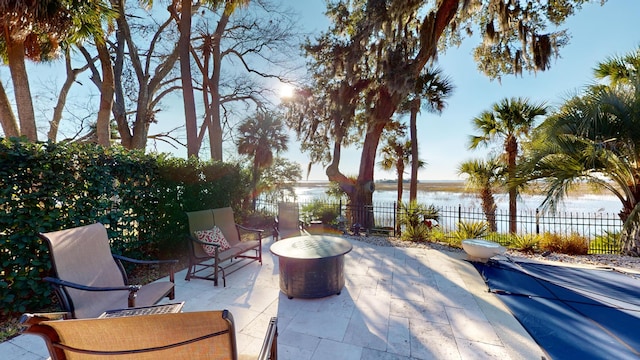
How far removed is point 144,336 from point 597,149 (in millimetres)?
5878

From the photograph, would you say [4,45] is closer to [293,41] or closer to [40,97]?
[40,97]

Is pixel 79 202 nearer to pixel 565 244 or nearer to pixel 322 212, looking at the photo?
pixel 322 212

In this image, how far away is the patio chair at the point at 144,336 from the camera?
3.00 feet

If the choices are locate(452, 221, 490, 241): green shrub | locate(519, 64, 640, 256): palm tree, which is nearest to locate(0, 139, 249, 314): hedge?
locate(452, 221, 490, 241): green shrub

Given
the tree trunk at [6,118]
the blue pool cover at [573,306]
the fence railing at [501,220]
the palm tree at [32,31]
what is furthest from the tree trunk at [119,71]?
the blue pool cover at [573,306]

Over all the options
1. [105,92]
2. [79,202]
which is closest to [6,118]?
[105,92]

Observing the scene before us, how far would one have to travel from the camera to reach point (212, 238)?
3.76 metres

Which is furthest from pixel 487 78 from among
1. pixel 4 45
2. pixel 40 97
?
pixel 40 97

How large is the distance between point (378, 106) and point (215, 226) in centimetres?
631

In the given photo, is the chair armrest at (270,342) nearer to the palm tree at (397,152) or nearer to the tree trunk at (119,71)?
the tree trunk at (119,71)

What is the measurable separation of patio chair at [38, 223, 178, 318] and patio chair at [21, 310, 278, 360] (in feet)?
3.64

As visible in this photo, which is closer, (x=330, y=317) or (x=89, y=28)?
(x=330, y=317)

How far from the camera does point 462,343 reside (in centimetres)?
221

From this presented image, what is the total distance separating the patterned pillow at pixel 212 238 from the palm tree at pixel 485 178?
8.21 metres
